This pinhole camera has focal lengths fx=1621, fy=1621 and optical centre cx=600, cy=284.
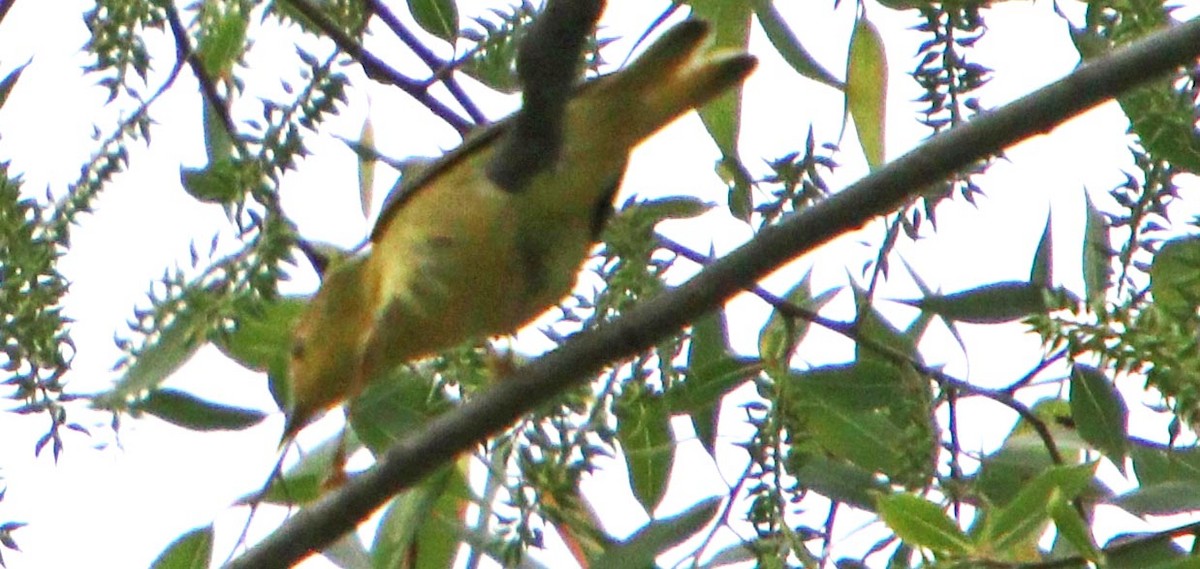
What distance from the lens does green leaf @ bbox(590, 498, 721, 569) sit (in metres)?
1.68

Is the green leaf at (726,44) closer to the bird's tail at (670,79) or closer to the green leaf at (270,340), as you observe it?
the bird's tail at (670,79)

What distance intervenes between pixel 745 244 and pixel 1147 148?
0.36 meters

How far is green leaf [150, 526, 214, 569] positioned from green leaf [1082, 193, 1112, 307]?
985 millimetres

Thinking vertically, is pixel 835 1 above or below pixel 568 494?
above

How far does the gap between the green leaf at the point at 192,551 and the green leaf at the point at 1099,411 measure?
0.94m

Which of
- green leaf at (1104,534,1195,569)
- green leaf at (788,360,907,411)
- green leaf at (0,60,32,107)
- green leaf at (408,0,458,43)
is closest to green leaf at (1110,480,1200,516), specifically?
green leaf at (1104,534,1195,569)

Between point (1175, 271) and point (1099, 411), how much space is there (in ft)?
0.60

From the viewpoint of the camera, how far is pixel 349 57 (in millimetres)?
1652

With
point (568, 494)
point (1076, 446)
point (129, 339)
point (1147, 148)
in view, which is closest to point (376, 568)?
point (568, 494)

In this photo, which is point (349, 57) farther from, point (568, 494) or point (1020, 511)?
point (1020, 511)

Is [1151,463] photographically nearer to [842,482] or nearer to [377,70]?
[842,482]

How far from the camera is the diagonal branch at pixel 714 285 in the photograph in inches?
51.0

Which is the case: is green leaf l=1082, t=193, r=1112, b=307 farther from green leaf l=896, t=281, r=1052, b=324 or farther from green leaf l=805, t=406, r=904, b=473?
green leaf l=805, t=406, r=904, b=473

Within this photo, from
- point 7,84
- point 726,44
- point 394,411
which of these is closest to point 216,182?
point 7,84
